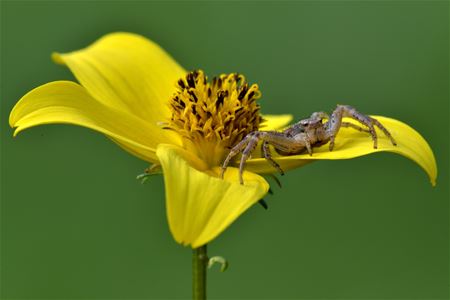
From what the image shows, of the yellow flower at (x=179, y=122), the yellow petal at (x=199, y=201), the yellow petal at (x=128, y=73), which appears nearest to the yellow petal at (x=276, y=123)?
the yellow flower at (x=179, y=122)

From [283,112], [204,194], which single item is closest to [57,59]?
[204,194]

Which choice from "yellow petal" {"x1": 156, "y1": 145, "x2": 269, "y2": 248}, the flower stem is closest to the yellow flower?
"yellow petal" {"x1": 156, "y1": 145, "x2": 269, "y2": 248}

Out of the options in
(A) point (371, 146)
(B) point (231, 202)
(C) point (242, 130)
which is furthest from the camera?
(C) point (242, 130)

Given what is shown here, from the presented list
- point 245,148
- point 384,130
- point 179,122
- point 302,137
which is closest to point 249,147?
point 245,148

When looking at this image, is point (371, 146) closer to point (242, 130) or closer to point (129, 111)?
point (242, 130)

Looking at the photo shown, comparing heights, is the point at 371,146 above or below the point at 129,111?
below
